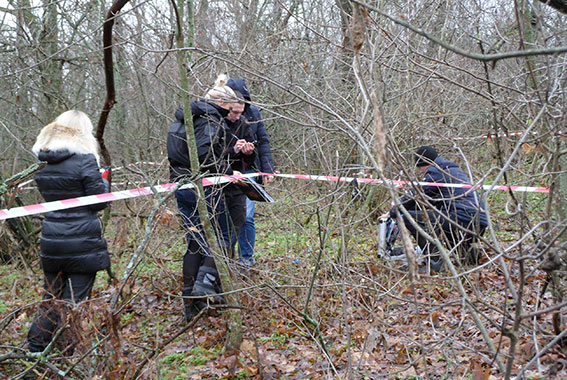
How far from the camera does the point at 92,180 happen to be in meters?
3.97

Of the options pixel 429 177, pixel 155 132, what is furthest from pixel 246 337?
pixel 155 132

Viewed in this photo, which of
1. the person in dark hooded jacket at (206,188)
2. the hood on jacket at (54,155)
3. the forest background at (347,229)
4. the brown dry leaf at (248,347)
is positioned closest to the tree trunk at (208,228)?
the forest background at (347,229)

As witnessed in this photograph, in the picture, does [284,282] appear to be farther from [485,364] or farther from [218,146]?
[485,364]

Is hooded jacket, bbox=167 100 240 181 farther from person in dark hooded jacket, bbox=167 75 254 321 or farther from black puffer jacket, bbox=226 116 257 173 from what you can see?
black puffer jacket, bbox=226 116 257 173

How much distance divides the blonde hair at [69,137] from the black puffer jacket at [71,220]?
0.05 m

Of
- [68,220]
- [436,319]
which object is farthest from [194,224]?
[436,319]

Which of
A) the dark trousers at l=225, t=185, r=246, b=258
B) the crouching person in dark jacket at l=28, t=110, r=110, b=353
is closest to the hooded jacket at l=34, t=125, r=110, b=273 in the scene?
the crouching person in dark jacket at l=28, t=110, r=110, b=353

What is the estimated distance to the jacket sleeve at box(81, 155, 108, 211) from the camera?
3.96 metres

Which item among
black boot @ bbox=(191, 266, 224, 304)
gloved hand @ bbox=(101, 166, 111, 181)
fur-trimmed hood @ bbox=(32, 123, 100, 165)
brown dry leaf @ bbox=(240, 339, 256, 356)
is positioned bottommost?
brown dry leaf @ bbox=(240, 339, 256, 356)

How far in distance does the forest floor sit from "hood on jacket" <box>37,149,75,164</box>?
86cm

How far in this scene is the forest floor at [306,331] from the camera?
2.96 meters

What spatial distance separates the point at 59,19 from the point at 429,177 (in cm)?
735

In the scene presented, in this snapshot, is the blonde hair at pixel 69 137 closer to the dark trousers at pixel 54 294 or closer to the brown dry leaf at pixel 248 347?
the dark trousers at pixel 54 294

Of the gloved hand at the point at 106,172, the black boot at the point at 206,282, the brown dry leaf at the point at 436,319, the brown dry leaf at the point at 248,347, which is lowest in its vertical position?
the brown dry leaf at the point at 436,319
